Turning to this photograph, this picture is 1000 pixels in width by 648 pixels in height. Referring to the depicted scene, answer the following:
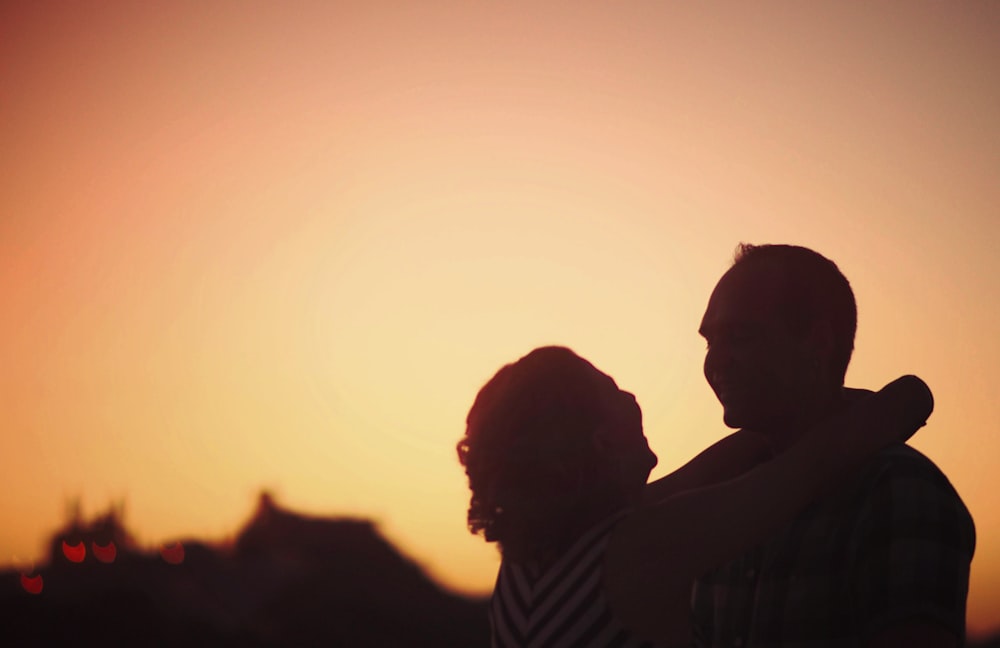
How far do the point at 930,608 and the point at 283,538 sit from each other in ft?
110

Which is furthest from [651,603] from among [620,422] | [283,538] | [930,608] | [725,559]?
[283,538]

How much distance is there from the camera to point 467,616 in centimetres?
4103

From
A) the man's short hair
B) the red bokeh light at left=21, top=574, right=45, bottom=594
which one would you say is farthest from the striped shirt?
the red bokeh light at left=21, top=574, right=45, bottom=594

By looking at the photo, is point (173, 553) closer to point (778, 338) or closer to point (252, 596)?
point (252, 596)

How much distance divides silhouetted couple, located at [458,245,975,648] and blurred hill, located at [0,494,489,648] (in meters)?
13.6

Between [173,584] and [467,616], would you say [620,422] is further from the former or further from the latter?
[467,616]

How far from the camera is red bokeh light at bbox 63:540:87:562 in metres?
23.8

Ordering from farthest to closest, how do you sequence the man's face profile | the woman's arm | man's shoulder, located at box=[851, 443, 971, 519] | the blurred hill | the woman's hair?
the blurred hill < the man's face profile < man's shoulder, located at box=[851, 443, 971, 519] < the woman's hair < the woman's arm

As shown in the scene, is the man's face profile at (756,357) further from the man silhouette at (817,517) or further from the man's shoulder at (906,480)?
the man's shoulder at (906,480)

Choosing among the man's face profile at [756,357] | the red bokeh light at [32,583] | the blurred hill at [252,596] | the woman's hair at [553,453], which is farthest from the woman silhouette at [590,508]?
the red bokeh light at [32,583]

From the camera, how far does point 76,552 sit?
24.1 meters

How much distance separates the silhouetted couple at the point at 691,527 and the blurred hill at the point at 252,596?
13.6m

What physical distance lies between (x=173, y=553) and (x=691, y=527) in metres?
27.3

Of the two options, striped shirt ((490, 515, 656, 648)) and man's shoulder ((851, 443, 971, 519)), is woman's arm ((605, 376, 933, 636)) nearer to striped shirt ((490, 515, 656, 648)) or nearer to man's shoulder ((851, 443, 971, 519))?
striped shirt ((490, 515, 656, 648))
